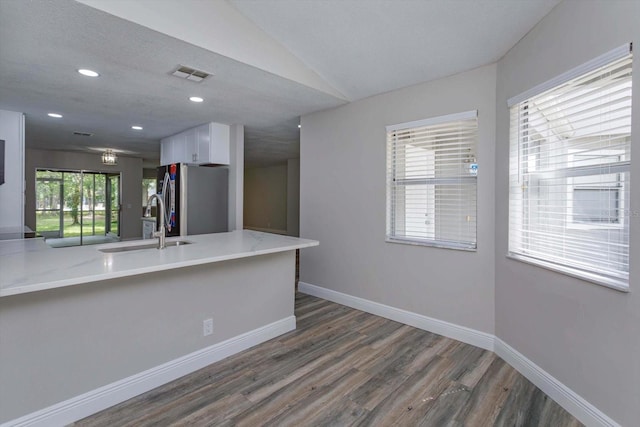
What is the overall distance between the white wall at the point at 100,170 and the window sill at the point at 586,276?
28.5ft

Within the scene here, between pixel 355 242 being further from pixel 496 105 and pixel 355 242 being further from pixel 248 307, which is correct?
pixel 496 105

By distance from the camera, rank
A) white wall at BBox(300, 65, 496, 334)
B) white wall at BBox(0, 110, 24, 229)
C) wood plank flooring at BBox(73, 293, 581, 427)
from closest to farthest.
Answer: wood plank flooring at BBox(73, 293, 581, 427)
white wall at BBox(300, 65, 496, 334)
white wall at BBox(0, 110, 24, 229)

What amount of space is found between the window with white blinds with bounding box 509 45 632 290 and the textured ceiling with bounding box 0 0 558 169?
0.60m

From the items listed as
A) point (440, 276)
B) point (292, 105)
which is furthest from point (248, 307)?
point (292, 105)

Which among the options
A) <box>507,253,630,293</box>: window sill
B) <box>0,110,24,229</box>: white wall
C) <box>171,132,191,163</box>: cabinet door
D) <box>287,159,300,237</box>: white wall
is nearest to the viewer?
<box>507,253,630,293</box>: window sill

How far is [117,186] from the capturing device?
8.17 metres

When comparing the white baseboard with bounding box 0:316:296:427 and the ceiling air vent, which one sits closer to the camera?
the white baseboard with bounding box 0:316:296:427

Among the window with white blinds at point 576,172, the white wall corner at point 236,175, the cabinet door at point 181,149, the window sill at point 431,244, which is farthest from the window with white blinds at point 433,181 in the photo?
the cabinet door at point 181,149

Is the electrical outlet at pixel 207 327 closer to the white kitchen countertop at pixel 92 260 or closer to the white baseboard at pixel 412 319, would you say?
the white kitchen countertop at pixel 92 260

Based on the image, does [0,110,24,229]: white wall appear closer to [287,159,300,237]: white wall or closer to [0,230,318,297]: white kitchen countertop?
[0,230,318,297]: white kitchen countertop

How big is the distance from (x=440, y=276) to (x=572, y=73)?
1825 mm

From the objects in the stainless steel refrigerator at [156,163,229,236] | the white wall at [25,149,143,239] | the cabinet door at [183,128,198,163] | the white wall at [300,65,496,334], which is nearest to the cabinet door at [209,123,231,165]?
the stainless steel refrigerator at [156,163,229,236]

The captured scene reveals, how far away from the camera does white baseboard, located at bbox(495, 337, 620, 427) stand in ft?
5.62

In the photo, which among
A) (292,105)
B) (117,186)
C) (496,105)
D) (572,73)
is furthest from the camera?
(117,186)
